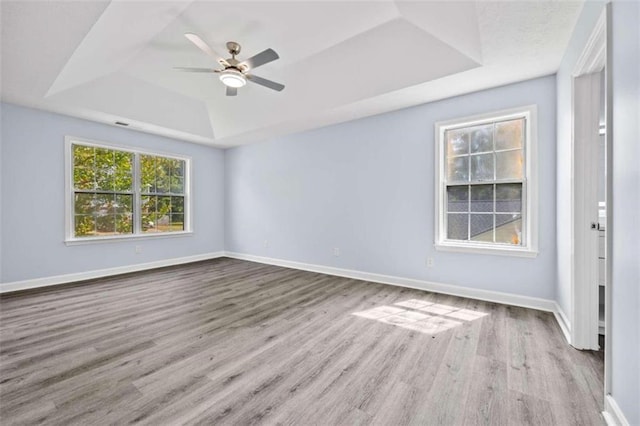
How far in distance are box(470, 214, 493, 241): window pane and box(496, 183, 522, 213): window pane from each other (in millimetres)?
161

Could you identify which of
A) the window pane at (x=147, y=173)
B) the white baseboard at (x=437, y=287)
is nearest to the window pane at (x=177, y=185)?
the window pane at (x=147, y=173)

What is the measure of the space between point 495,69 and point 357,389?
3216 millimetres

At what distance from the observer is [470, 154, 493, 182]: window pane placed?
129 inches

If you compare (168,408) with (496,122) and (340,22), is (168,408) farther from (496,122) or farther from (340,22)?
(496,122)

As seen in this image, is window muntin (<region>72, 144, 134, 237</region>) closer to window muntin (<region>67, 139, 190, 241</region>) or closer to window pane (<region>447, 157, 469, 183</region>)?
window muntin (<region>67, 139, 190, 241</region>)

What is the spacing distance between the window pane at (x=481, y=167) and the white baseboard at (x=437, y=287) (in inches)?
54.5

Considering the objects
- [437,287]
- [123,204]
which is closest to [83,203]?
[123,204]

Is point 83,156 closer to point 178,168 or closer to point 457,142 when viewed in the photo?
point 178,168

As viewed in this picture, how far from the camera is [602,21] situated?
1520 mm

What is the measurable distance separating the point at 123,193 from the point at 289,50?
3.82 m

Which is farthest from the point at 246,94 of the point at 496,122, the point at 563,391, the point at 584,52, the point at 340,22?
the point at 563,391

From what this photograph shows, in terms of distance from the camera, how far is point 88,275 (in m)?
4.22

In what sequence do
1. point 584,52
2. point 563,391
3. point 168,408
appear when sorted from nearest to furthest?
1. point 168,408
2. point 563,391
3. point 584,52

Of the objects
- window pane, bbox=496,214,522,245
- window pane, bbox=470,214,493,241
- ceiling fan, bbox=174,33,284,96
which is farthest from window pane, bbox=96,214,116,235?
window pane, bbox=496,214,522,245
